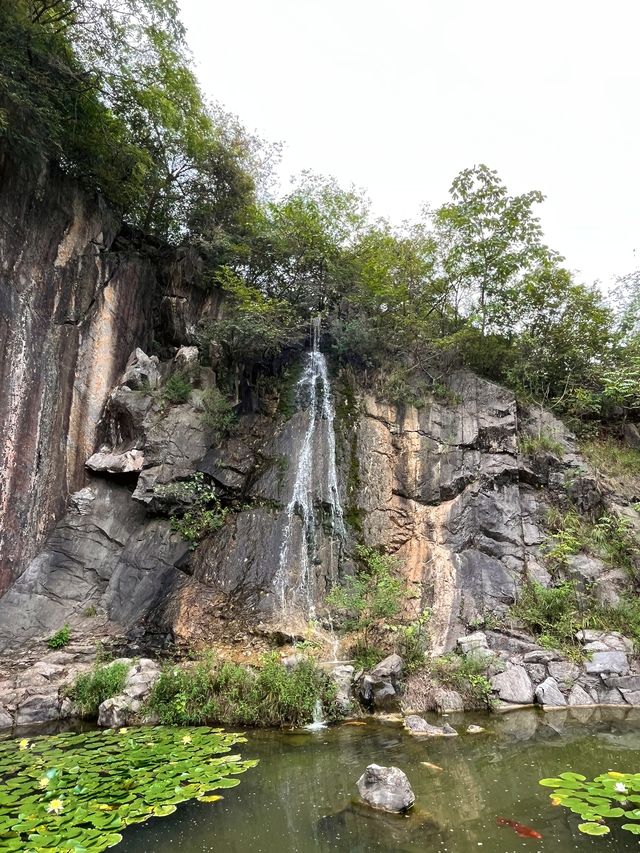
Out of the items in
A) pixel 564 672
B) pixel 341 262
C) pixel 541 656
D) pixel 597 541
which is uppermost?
pixel 341 262

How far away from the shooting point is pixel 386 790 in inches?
181

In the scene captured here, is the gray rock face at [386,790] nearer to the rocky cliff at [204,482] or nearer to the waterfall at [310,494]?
the rocky cliff at [204,482]

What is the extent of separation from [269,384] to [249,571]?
18.5ft

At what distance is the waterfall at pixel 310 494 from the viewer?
422 inches

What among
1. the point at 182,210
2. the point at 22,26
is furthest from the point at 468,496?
the point at 22,26

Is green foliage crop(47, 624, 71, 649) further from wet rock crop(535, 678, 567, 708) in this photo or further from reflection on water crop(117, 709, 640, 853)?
wet rock crop(535, 678, 567, 708)

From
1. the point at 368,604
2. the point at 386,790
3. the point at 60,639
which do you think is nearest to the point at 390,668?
the point at 368,604

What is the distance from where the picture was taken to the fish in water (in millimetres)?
3896

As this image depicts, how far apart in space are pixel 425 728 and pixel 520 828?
2.95 metres

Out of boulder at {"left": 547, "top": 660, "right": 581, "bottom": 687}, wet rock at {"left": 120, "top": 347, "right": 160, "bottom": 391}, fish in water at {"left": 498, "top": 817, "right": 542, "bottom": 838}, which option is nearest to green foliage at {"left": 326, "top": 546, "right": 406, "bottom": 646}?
boulder at {"left": 547, "top": 660, "right": 581, "bottom": 687}

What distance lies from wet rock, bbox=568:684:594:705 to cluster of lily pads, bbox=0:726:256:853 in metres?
5.22

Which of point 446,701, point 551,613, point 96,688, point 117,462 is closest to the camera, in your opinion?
point 446,701

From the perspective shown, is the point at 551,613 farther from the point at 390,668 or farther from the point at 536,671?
the point at 390,668

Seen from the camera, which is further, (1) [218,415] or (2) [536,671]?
(1) [218,415]
